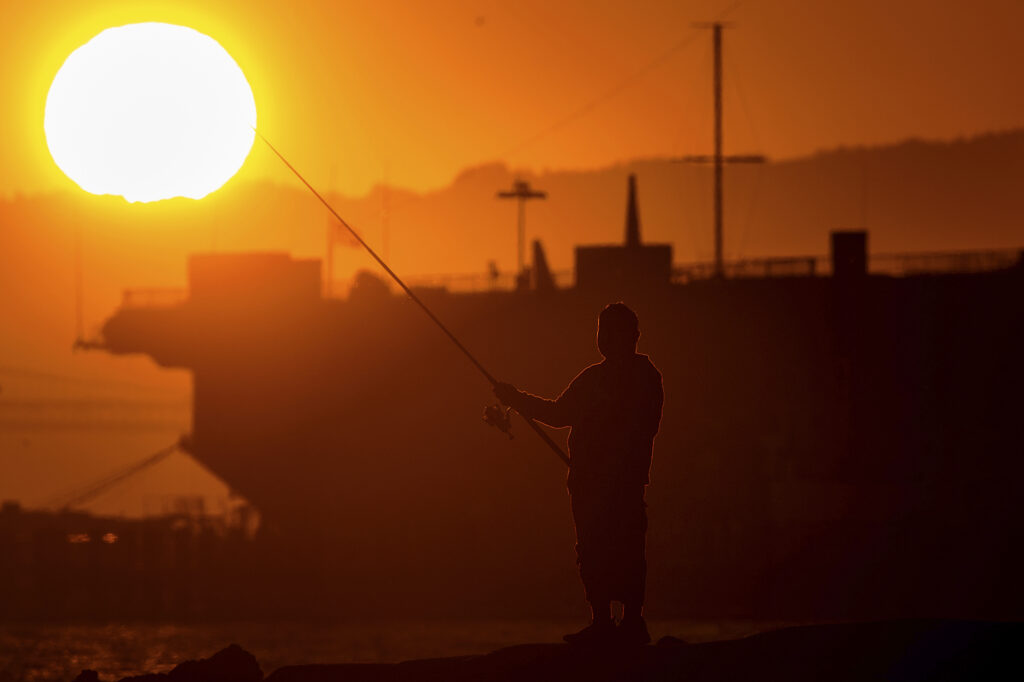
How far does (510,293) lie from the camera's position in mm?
63906

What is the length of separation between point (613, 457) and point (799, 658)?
166cm

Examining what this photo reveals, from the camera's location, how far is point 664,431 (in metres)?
62.7

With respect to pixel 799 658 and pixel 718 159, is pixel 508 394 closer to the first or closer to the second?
pixel 799 658

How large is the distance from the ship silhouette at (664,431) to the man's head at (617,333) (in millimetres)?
43257

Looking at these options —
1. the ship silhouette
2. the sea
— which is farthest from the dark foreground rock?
the ship silhouette

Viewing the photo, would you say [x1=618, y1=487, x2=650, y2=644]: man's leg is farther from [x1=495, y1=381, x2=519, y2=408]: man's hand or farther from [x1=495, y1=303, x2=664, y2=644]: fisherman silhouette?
[x1=495, y1=381, x2=519, y2=408]: man's hand

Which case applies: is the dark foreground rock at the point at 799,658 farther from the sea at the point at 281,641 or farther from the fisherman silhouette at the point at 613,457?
the sea at the point at 281,641

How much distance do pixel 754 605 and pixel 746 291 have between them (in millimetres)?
12163

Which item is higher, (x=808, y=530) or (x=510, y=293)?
(x=510, y=293)

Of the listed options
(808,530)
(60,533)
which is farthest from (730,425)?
(60,533)

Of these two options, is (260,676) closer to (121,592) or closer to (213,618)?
(213,618)

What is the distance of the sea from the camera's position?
175 feet

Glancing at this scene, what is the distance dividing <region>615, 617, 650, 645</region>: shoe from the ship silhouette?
4344cm

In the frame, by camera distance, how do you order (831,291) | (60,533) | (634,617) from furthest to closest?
(60,533), (831,291), (634,617)
